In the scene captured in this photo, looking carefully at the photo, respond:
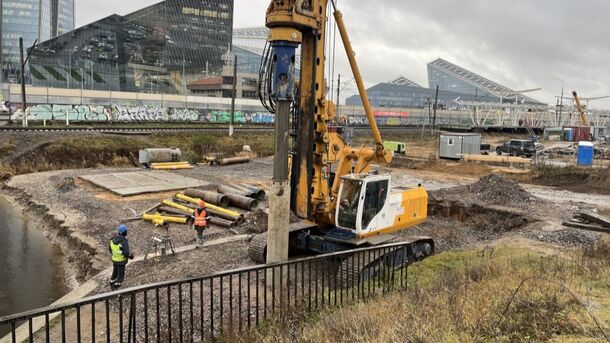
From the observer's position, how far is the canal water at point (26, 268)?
428 inches

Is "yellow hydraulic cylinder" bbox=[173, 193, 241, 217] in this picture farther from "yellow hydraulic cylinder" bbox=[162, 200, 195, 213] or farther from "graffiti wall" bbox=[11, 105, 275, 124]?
"graffiti wall" bbox=[11, 105, 275, 124]

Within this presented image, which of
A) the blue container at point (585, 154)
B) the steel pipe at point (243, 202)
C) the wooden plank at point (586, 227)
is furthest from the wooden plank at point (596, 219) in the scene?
the blue container at point (585, 154)

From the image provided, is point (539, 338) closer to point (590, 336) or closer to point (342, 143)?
point (590, 336)

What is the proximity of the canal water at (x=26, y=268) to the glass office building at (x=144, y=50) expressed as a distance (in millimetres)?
54594

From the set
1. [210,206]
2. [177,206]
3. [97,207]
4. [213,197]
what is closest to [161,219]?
[177,206]

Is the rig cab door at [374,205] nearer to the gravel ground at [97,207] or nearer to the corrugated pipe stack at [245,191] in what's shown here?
the gravel ground at [97,207]

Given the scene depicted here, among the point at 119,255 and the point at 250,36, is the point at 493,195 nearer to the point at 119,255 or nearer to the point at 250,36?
the point at 119,255

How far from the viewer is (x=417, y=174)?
32.0m

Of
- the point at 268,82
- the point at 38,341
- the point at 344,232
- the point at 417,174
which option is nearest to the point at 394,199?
the point at 344,232

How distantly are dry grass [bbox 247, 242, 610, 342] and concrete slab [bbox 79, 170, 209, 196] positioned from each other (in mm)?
15802

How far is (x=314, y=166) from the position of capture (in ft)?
36.0

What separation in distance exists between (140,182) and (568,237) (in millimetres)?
17907

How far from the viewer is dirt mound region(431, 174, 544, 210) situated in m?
19.8

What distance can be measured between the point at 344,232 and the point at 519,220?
920 centimetres
